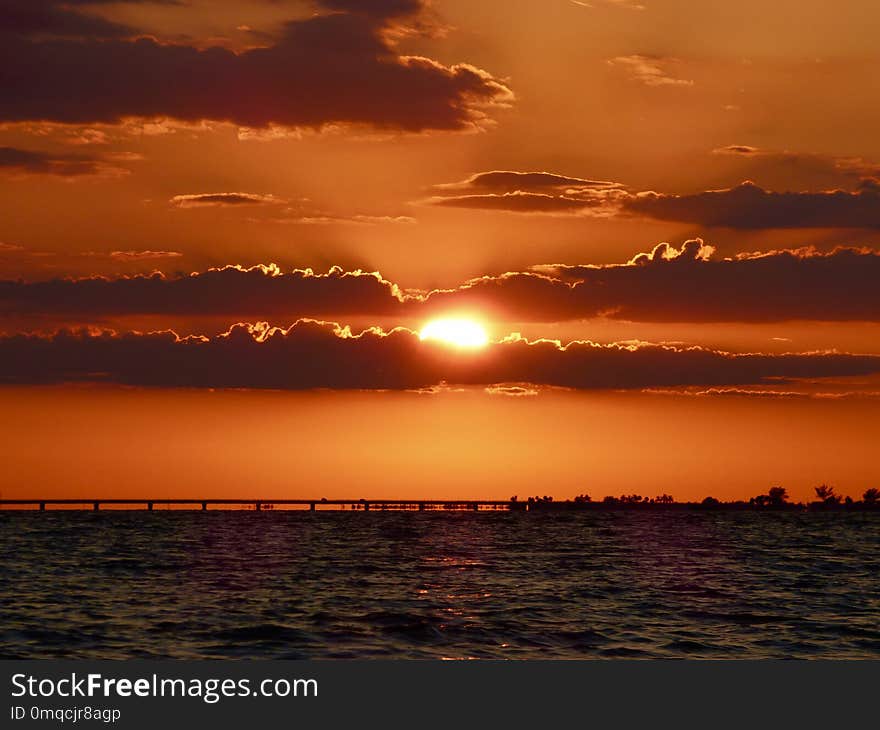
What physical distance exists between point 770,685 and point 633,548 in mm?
125853

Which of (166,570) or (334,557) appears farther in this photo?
(334,557)

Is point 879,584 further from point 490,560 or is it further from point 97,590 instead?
point 97,590

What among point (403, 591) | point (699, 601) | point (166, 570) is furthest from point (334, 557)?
point (699, 601)

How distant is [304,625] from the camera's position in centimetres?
5509

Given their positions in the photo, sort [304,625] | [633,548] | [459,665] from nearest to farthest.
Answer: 1. [459,665]
2. [304,625]
3. [633,548]

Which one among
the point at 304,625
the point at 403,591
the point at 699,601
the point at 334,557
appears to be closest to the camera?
the point at 304,625

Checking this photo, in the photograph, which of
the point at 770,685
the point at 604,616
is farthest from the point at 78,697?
the point at 604,616

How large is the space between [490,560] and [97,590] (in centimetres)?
4978

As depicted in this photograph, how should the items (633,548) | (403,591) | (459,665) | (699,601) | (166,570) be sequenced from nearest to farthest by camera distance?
(459,665), (699,601), (403,591), (166,570), (633,548)

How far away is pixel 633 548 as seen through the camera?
150000 mm

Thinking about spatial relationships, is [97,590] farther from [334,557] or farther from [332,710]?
[332,710]

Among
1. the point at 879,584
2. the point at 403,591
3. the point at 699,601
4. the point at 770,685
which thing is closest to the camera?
the point at 770,685

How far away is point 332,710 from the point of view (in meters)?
24.4

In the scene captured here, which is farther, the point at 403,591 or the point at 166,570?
the point at 166,570
